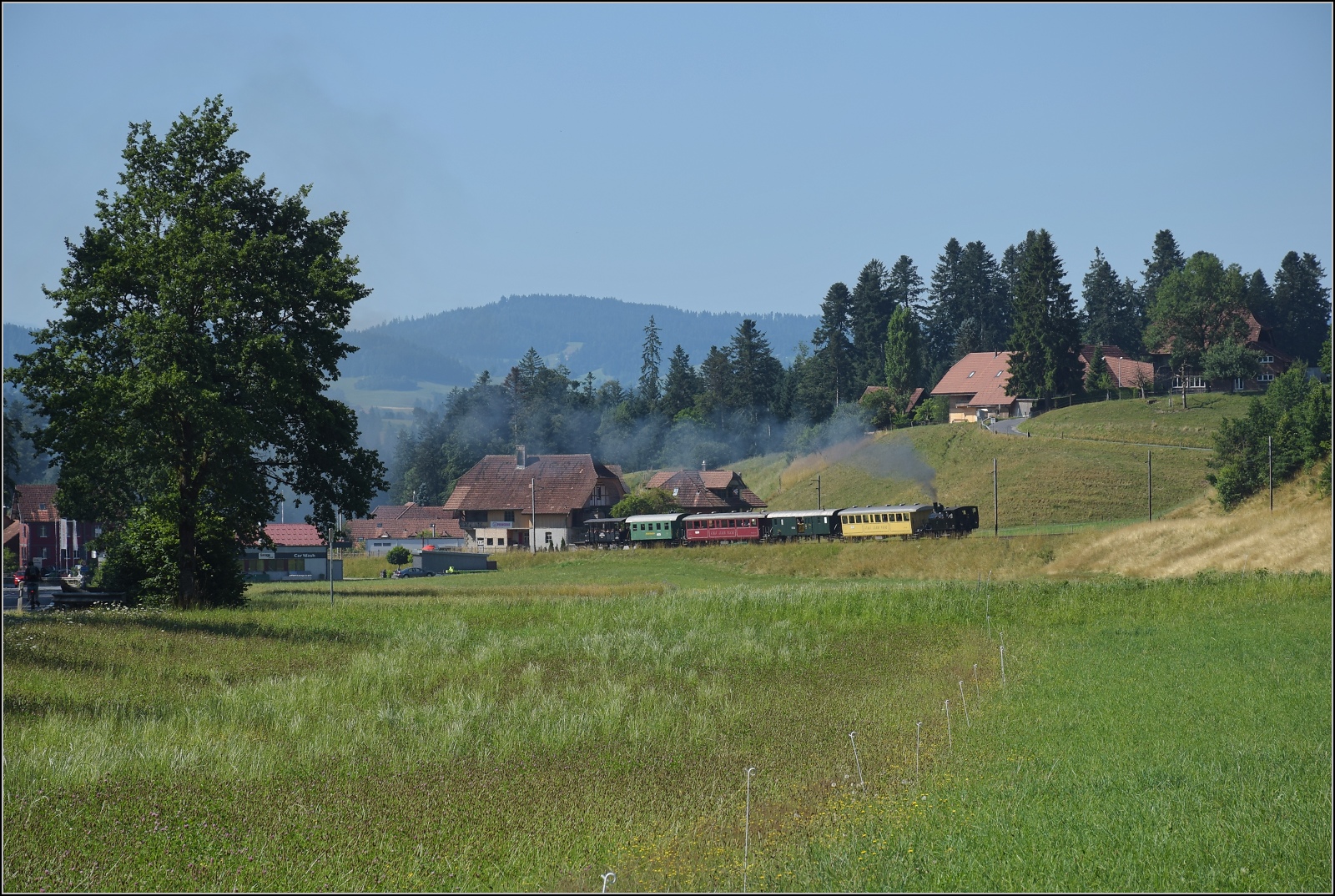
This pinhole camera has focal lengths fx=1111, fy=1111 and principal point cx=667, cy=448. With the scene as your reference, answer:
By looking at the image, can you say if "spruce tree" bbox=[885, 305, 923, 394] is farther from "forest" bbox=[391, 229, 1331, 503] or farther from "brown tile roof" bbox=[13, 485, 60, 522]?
"brown tile roof" bbox=[13, 485, 60, 522]

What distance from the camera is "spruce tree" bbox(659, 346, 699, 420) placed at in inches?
5586

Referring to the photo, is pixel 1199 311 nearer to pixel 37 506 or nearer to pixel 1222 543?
pixel 1222 543

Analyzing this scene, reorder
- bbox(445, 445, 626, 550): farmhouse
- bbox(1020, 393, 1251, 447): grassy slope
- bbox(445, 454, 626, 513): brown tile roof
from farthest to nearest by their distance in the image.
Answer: bbox(445, 454, 626, 513): brown tile roof → bbox(445, 445, 626, 550): farmhouse → bbox(1020, 393, 1251, 447): grassy slope

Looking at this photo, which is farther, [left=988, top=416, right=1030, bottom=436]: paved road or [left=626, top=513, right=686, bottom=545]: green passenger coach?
[left=988, top=416, right=1030, bottom=436]: paved road

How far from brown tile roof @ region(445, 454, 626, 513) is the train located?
463 inches

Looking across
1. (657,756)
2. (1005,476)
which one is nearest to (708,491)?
(1005,476)

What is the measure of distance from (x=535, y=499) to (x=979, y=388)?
160ft

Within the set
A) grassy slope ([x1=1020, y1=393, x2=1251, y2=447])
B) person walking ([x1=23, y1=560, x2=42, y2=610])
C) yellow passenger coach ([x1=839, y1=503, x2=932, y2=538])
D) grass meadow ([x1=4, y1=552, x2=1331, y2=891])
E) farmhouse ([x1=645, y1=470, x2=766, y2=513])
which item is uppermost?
grassy slope ([x1=1020, y1=393, x2=1251, y2=447])

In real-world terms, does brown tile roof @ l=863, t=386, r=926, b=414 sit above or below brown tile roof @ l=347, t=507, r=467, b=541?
above

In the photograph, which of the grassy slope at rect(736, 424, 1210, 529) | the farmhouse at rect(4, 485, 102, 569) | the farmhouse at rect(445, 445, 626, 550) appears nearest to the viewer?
the grassy slope at rect(736, 424, 1210, 529)

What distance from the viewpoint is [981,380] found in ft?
385

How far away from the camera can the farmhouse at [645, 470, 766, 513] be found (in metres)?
96.1

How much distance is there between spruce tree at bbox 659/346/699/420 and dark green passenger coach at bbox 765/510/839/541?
65125 millimetres

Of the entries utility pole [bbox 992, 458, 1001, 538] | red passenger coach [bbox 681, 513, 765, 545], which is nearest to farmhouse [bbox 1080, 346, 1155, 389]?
utility pole [bbox 992, 458, 1001, 538]
